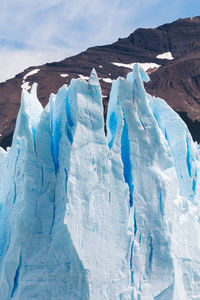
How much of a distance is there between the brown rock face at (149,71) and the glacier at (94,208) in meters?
32.9

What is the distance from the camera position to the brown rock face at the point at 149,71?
171 ft

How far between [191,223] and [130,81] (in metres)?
3.40

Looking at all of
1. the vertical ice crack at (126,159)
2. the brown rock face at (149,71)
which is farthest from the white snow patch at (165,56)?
the vertical ice crack at (126,159)

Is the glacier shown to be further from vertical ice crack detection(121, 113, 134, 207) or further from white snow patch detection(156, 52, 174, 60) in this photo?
white snow patch detection(156, 52, 174, 60)

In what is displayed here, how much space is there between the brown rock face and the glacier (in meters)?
32.9

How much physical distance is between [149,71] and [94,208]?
2542 inches

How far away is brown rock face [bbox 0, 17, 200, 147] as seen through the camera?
52.1 meters

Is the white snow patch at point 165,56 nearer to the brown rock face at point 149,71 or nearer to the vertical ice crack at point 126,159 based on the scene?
the brown rock face at point 149,71

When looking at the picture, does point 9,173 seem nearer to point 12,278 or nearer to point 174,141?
point 12,278

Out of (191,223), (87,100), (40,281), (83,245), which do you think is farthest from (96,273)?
(87,100)

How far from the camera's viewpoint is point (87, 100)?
7.98 m

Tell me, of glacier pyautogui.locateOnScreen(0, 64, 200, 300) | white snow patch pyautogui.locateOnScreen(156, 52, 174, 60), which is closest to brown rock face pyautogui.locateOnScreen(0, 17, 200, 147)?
white snow patch pyautogui.locateOnScreen(156, 52, 174, 60)

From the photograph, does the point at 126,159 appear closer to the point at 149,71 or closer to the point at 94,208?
the point at 94,208

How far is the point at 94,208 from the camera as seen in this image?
753cm
